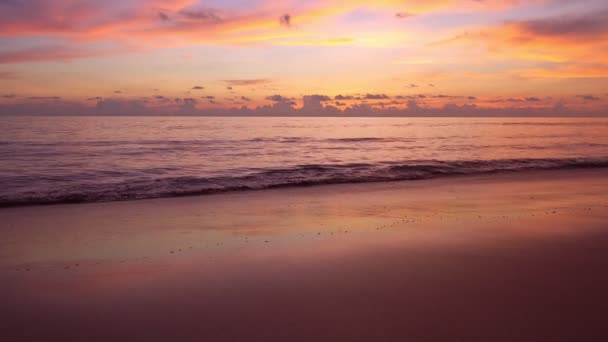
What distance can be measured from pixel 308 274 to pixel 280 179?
10.7 meters

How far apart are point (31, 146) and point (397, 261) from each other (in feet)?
95.2

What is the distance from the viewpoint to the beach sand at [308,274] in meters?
4.06

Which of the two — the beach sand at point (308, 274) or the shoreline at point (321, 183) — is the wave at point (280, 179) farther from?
the beach sand at point (308, 274)

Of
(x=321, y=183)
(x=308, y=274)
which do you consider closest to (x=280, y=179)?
(x=321, y=183)

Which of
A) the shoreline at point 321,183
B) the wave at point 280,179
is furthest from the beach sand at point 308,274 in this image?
the wave at point 280,179

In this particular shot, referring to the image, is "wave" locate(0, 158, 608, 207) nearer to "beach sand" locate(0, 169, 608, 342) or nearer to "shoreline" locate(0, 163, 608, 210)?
"shoreline" locate(0, 163, 608, 210)

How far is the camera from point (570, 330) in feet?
13.0

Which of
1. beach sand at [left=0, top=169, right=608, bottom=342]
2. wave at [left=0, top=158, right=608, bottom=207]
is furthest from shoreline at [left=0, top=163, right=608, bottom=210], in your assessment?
beach sand at [left=0, top=169, right=608, bottom=342]

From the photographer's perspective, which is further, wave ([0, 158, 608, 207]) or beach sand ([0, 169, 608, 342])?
wave ([0, 158, 608, 207])

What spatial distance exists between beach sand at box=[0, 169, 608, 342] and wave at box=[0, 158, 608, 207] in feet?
6.88

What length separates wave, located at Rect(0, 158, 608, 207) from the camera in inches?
480

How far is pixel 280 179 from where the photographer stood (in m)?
16.0

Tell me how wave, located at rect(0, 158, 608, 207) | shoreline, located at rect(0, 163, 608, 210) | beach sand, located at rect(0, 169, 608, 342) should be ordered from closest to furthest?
beach sand, located at rect(0, 169, 608, 342) < shoreline, located at rect(0, 163, 608, 210) < wave, located at rect(0, 158, 608, 207)

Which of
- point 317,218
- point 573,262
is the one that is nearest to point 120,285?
point 317,218
